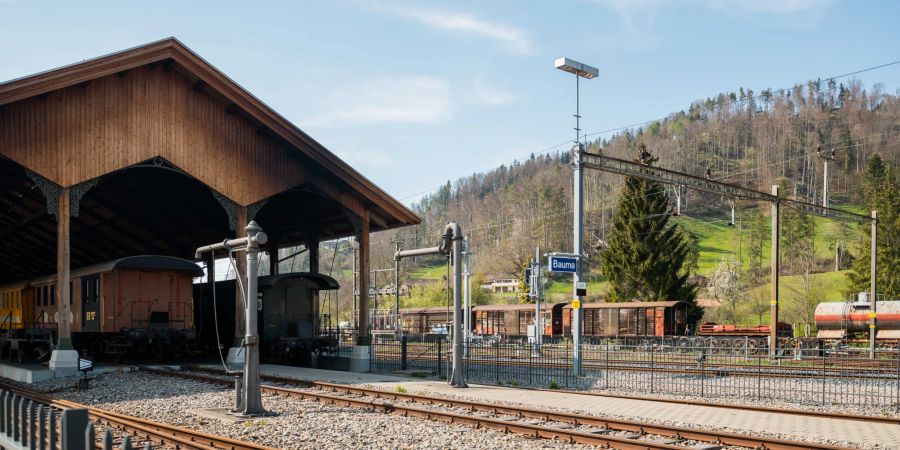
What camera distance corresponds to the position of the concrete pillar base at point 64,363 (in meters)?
23.7

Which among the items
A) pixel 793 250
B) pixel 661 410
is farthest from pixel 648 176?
pixel 793 250

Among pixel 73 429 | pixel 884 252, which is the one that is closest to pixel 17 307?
pixel 73 429

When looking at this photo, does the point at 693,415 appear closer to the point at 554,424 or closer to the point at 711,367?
the point at 554,424

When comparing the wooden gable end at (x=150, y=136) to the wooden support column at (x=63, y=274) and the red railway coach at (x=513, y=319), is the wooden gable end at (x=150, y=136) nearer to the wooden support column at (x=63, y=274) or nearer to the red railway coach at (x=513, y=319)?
the wooden support column at (x=63, y=274)

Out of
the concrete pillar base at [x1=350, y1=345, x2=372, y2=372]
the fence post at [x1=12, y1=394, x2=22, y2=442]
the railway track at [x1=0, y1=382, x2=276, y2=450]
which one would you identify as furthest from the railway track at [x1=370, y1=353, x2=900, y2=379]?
the fence post at [x1=12, y1=394, x2=22, y2=442]

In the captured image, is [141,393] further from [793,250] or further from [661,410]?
[793,250]

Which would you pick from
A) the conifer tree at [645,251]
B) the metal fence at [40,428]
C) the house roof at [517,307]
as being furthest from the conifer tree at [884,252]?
the metal fence at [40,428]

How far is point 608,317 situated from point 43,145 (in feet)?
126

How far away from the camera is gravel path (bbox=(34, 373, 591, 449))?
12.4 metres

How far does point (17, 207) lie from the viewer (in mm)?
32719

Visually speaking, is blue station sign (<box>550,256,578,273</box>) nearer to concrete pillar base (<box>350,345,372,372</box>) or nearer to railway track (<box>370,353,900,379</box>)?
railway track (<box>370,353,900,379</box>)

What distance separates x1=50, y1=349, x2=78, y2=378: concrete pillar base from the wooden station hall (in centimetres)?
3

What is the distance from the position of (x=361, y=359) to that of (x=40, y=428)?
21423 millimetres

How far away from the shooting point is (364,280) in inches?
1141
